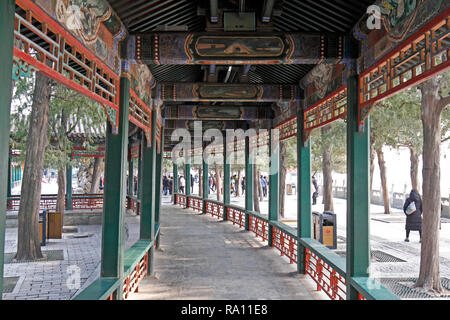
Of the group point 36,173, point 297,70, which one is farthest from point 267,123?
point 36,173

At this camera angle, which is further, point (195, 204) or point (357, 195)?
point (195, 204)

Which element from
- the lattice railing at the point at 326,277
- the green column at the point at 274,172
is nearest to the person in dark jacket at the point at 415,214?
the green column at the point at 274,172

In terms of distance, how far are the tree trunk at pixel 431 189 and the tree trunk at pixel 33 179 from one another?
354 inches

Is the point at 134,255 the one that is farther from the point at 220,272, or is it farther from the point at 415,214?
the point at 415,214

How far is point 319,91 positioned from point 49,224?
9945 mm

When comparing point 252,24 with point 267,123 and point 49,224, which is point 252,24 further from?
point 49,224

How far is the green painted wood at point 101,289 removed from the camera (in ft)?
12.4

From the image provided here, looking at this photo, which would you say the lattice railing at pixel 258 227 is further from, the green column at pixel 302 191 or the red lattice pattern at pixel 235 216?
the green column at pixel 302 191

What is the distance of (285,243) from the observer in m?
8.94

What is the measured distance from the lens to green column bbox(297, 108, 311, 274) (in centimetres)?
750

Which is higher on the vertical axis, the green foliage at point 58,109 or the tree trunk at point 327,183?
the green foliage at point 58,109

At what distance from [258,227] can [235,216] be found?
9.69 feet

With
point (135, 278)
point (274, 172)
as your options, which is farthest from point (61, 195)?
point (135, 278)

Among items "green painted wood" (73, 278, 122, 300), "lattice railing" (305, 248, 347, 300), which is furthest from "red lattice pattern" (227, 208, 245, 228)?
"green painted wood" (73, 278, 122, 300)
